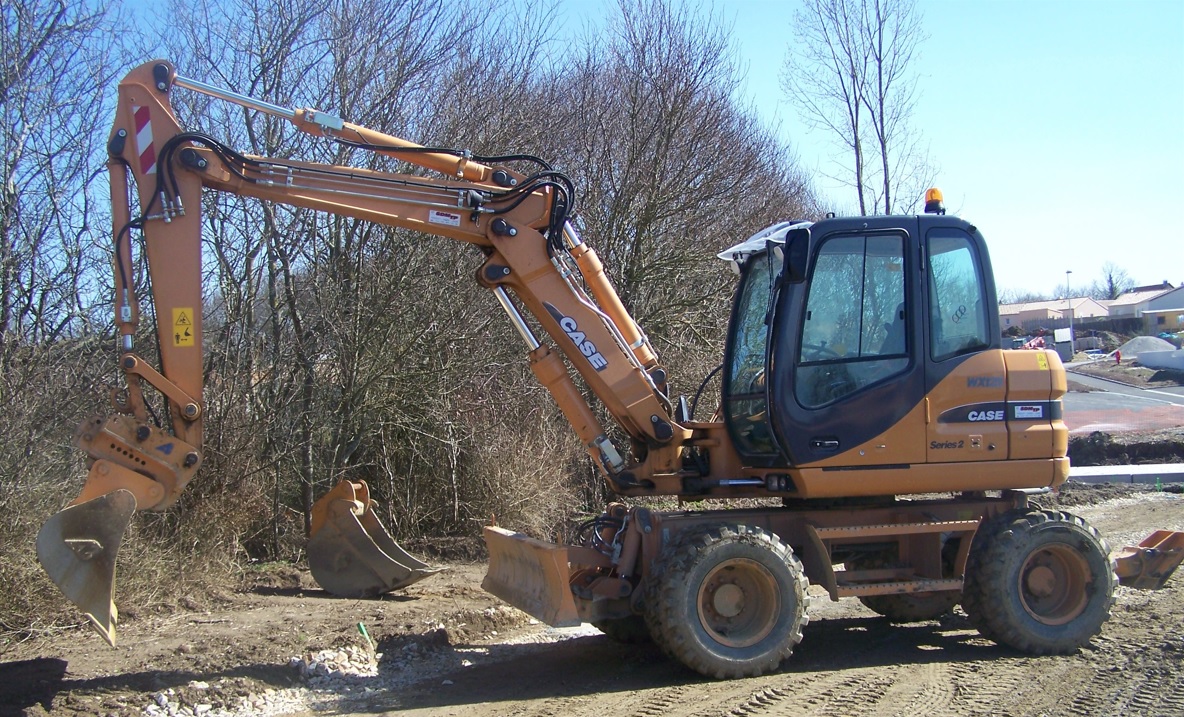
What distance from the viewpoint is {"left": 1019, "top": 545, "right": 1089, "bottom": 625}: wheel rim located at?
7.01m

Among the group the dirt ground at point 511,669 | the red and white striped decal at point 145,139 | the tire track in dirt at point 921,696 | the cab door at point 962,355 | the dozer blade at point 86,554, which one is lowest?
the tire track in dirt at point 921,696

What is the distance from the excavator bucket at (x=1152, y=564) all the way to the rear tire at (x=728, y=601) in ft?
9.70

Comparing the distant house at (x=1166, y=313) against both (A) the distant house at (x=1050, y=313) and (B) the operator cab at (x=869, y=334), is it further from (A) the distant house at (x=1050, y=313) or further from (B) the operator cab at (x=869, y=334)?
(B) the operator cab at (x=869, y=334)

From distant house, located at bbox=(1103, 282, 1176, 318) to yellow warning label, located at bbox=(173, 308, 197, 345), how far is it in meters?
83.2

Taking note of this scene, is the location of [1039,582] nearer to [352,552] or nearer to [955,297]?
[955,297]

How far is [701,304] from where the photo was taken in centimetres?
1497

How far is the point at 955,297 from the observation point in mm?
6855

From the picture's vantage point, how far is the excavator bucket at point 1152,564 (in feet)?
25.0

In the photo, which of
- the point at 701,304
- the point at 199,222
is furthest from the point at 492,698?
the point at 701,304

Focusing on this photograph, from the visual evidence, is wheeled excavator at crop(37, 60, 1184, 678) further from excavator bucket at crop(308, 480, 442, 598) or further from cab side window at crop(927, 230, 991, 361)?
excavator bucket at crop(308, 480, 442, 598)

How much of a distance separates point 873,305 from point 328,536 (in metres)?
4.91

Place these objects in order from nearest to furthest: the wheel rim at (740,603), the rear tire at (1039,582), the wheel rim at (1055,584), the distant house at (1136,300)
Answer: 1. the wheel rim at (740,603)
2. the rear tire at (1039,582)
3. the wheel rim at (1055,584)
4. the distant house at (1136,300)

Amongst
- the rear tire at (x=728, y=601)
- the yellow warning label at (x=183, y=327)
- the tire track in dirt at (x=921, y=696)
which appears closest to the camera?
the tire track in dirt at (x=921, y=696)

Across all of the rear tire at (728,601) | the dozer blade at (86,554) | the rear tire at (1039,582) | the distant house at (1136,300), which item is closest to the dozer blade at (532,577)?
the rear tire at (728,601)
